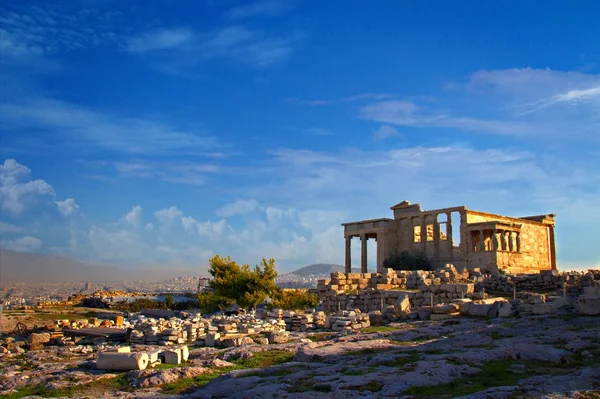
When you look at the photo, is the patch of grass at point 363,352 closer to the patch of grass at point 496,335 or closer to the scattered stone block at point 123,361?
the patch of grass at point 496,335

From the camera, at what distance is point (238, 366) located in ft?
36.9

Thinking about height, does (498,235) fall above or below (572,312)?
above

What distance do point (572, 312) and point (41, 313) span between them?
27058 millimetres

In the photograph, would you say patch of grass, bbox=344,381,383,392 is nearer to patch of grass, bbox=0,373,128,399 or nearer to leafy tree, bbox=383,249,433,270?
patch of grass, bbox=0,373,128,399

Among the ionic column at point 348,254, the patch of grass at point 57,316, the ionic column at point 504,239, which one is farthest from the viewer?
the ionic column at point 348,254

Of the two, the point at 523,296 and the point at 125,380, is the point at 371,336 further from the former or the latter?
the point at 523,296

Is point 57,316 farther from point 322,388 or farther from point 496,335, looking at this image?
point 322,388

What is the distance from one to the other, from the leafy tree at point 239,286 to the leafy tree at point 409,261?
14.0 meters

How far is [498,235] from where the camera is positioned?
147 feet

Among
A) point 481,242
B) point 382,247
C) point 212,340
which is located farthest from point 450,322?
point 382,247

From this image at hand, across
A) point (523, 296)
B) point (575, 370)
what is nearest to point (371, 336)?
point (575, 370)

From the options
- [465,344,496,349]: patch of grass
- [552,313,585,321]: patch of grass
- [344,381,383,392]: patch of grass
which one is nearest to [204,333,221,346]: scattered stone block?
[465,344,496,349]: patch of grass

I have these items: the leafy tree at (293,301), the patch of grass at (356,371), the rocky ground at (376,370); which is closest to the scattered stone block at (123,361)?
the rocky ground at (376,370)

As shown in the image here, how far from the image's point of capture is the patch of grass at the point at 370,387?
26.2 feet
